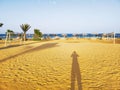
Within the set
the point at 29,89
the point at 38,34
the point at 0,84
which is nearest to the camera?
the point at 29,89

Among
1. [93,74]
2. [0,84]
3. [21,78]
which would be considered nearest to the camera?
[0,84]

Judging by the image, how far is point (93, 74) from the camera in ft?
19.0

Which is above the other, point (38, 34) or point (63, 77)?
point (38, 34)

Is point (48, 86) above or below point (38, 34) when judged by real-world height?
below

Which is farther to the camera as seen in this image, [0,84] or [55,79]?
[55,79]

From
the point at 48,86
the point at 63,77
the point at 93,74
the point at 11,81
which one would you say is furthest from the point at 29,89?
the point at 93,74

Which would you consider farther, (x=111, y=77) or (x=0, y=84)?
(x=111, y=77)

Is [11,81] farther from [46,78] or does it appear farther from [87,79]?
[87,79]

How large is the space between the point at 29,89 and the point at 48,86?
0.59 m

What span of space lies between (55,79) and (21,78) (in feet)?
4.06

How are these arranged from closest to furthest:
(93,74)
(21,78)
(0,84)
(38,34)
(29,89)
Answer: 1. (29,89)
2. (0,84)
3. (21,78)
4. (93,74)
5. (38,34)

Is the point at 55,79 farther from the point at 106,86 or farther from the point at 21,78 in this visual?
the point at 106,86

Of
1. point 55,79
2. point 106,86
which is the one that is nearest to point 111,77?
point 106,86

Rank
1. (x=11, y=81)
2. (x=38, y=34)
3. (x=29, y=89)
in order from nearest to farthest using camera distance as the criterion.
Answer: (x=29, y=89), (x=11, y=81), (x=38, y=34)
